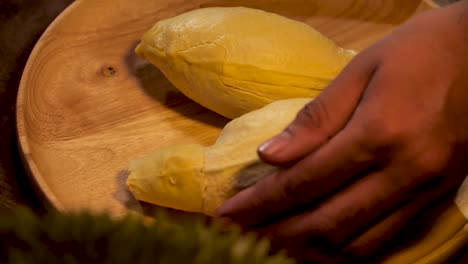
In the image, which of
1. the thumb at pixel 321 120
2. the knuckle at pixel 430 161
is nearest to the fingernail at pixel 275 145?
the thumb at pixel 321 120

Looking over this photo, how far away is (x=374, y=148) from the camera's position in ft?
1.59

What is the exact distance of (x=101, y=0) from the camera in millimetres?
892

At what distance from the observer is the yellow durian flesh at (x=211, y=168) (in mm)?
596

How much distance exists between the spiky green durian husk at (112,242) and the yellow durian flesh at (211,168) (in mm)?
324

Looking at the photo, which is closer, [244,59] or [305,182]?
[305,182]

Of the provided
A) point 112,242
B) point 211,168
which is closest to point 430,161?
point 211,168

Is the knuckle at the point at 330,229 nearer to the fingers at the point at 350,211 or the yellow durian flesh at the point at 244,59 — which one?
the fingers at the point at 350,211

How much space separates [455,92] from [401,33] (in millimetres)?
82

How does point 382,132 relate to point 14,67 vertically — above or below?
above

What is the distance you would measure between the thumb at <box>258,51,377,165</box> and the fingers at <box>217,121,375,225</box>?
2cm

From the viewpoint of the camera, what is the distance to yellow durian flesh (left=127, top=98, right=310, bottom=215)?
60 cm

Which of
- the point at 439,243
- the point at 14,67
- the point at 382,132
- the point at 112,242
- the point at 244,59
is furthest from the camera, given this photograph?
the point at 14,67

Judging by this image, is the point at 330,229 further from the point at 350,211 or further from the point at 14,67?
the point at 14,67

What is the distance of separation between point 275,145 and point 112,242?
28 centimetres
